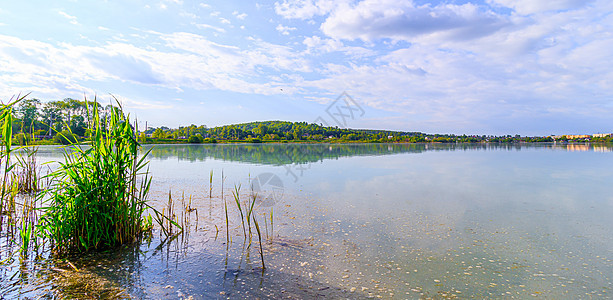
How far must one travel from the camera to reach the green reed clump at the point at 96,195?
14.3 ft

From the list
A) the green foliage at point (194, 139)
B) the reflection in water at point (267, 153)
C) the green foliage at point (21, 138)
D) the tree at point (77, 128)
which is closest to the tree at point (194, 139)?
the green foliage at point (194, 139)

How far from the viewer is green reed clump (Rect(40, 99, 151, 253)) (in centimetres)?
436

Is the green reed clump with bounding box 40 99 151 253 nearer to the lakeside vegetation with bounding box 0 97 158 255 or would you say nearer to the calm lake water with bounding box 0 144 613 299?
the lakeside vegetation with bounding box 0 97 158 255

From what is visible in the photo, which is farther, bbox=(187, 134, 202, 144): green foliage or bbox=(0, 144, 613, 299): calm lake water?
bbox=(187, 134, 202, 144): green foliage

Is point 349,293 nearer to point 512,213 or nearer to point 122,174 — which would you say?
point 122,174

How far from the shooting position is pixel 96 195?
4484 millimetres

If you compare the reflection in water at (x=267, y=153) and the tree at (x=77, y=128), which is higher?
the tree at (x=77, y=128)

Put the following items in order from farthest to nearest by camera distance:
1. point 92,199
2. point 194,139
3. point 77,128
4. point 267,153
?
point 194,139 → point 77,128 → point 267,153 → point 92,199

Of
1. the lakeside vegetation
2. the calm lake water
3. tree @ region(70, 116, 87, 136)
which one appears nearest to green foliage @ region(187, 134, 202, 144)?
tree @ region(70, 116, 87, 136)

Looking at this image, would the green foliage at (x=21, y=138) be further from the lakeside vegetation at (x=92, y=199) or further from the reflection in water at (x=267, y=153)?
the reflection in water at (x=267, y=153)

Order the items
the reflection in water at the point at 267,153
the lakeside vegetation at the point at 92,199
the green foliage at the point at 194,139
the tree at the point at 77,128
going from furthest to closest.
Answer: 1. the green foliage at the point at 194,139
2. the tree at the point at 77,128
3. the reflection in water at the point at 267,153
4. the lakeside vegetation at the point at 92,199

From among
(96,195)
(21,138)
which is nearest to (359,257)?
(96,195)

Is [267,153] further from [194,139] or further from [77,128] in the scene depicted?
[194,139]

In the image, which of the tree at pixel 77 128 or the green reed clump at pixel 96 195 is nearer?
the green reed clump at pixel 96 195
